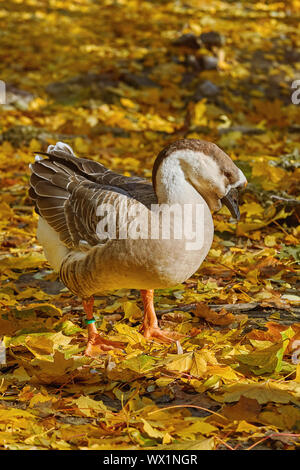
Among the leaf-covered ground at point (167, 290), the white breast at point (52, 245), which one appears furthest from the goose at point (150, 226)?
the leaf-covered ground at point (167, 290)

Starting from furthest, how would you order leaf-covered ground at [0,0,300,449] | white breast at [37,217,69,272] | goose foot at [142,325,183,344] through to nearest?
white breast at [37,217,69,272]
goose foot at [142,325,183,344]
leaf-covered ground at [0,0,300,449]

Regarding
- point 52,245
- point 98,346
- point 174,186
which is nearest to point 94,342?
point 98,346

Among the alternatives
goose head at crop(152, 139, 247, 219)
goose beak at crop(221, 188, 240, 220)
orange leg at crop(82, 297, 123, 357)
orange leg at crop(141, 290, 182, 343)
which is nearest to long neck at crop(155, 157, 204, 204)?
goose head at crop(152, 139, 247, 219)

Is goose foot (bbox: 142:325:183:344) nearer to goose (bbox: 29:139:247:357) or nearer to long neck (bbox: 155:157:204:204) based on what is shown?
goose (bbox: 29:139:247:357)

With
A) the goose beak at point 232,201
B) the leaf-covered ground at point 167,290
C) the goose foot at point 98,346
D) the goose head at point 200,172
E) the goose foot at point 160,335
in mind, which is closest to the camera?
the leaf-covered ground at point 167,290

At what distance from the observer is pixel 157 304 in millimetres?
4398

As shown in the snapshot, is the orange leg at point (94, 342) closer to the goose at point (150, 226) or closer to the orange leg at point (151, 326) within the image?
the goose at point (150, 226)

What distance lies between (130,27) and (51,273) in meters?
10.1

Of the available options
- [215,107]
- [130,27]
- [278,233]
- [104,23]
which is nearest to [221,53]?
[215,107]

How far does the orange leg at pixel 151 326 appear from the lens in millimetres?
3804

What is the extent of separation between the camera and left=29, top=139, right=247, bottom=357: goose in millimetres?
3359

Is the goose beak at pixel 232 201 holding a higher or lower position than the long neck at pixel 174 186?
lower

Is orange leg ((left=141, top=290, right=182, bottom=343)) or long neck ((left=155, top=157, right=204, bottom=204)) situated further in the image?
orange leg ((left=141, top=290, right=182, bottom=343))

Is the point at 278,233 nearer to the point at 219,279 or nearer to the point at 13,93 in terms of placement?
the point at 219,279
